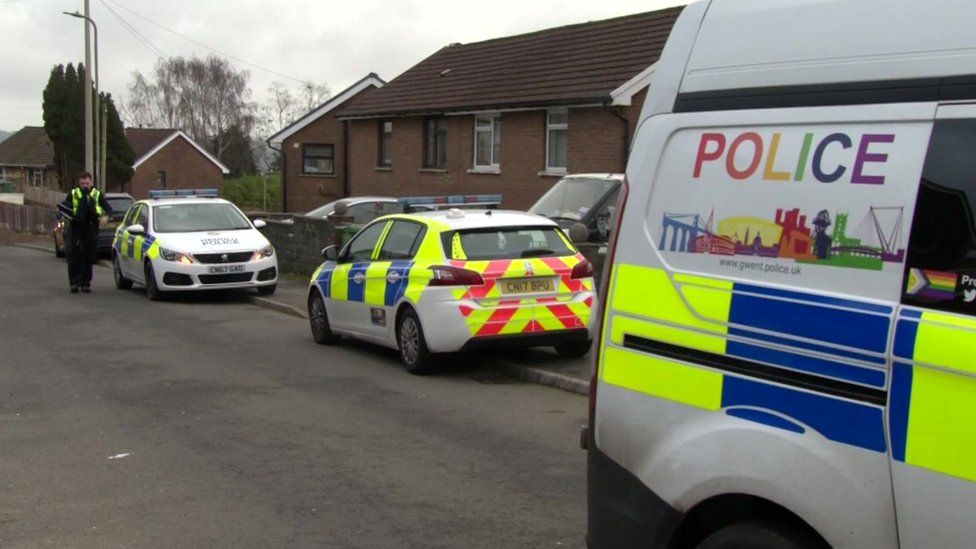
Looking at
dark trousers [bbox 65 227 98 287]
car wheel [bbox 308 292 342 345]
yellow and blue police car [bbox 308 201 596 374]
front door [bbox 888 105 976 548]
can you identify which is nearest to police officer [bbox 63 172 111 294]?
dark trousers [bbox 65 227 98 287]

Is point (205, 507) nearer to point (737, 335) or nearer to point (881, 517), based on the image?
point (737, 335)

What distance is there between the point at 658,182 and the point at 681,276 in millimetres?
380

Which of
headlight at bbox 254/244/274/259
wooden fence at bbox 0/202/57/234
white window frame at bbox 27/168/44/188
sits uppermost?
headlight at bbox 254/244/274/259

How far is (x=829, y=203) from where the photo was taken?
3189 mm

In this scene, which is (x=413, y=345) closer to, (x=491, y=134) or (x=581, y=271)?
(x=581, y=271)

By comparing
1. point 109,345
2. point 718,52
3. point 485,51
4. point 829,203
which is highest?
point 485,51

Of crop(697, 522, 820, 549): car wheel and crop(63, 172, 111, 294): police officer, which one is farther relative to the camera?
crop(63, 172, 111, 294): police officer

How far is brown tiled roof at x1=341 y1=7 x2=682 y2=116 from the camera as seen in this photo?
22.6 m

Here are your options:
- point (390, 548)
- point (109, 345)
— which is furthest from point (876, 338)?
point (109, 345)

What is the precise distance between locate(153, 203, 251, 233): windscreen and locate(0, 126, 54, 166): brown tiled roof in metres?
71.3

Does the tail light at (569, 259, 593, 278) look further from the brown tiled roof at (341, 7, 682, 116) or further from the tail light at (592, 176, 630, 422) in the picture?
the brown tiled roof at (341, 7, 682, 116)

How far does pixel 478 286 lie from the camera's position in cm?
977

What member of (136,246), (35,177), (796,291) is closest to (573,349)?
(796,291)

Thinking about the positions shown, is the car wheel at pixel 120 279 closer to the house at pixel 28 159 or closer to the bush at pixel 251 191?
the bush at pixel 251 191
